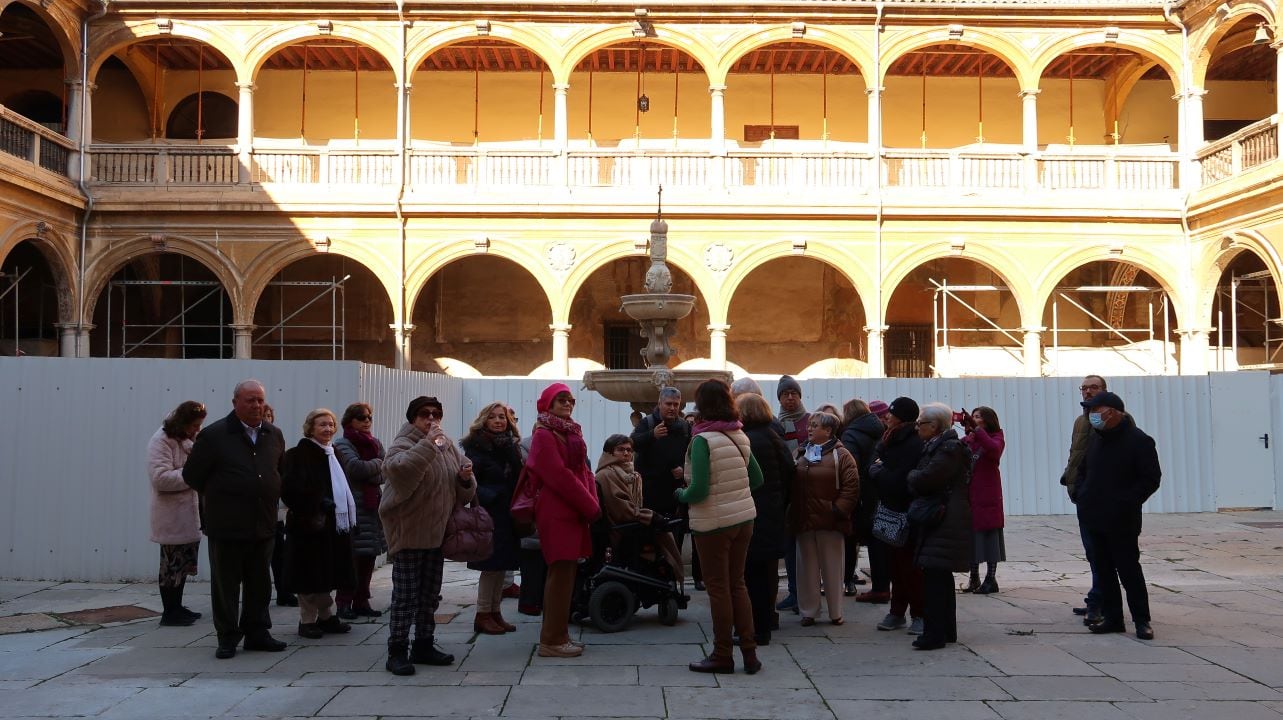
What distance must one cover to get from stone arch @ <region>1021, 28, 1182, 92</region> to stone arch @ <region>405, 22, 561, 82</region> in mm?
8709

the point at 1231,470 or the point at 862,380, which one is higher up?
A: the point at 862,380

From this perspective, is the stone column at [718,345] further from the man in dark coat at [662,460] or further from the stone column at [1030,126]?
the man in dark coat at [662,460]

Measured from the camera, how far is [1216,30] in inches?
784

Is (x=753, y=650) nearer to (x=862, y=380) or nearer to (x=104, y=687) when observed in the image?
(x=104, y=687)

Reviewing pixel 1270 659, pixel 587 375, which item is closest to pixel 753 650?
pixel 1270 659

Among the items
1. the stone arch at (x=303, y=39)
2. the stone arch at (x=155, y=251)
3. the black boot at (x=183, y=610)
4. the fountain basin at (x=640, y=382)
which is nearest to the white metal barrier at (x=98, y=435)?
the black boot at (x=183, y=610)

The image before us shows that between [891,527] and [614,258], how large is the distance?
1404cm

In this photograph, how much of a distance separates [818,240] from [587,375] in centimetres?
1132

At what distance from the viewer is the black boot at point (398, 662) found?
6098 mm

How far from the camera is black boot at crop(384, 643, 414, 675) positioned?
6098mm

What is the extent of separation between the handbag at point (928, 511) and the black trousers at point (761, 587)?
2.80 ft

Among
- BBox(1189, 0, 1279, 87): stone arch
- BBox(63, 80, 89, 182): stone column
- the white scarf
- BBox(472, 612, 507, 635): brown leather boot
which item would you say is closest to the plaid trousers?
the white scarf

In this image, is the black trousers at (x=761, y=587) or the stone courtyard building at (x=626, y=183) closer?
the black trousers at (x=761, y=587)

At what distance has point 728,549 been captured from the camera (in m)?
6.03
